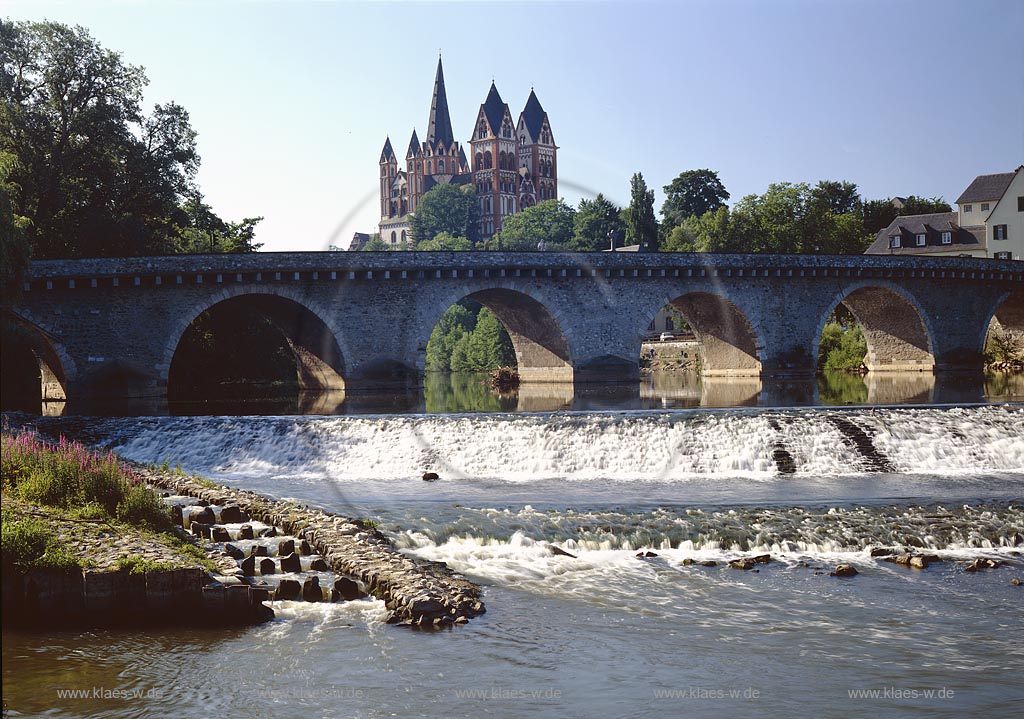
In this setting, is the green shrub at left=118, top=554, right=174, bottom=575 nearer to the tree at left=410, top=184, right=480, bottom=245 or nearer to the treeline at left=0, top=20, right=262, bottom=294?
the treeline at left=0, top=20, right=262, bottom=294

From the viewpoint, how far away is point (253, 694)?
34.8 ft

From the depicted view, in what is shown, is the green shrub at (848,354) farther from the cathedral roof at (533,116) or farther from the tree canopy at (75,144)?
the cathedral roof at (533,116)

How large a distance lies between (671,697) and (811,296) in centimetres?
4869

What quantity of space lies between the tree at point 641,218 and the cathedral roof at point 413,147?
8746cm

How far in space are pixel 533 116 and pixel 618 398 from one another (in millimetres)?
112068

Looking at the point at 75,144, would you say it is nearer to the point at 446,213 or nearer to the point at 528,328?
the point at 528,328

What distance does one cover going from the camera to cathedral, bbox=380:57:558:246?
156 m

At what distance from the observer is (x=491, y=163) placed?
161 meters

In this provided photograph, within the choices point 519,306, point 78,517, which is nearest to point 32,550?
point 78,517

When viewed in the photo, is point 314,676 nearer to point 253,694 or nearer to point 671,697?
point 253,694

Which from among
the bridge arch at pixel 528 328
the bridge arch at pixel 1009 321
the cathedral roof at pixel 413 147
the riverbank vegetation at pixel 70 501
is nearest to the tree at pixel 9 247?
the bridge arch at pixel 528 328

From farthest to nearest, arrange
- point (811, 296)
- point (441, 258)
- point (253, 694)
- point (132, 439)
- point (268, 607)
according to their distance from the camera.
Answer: point (811, 296) → point (441, 258) → point (132, 439) → point (268, 607) → point (253, 694)

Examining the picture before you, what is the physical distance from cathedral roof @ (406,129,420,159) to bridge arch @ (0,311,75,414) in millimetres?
127088

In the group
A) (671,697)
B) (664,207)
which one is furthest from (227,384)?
(664,207)
